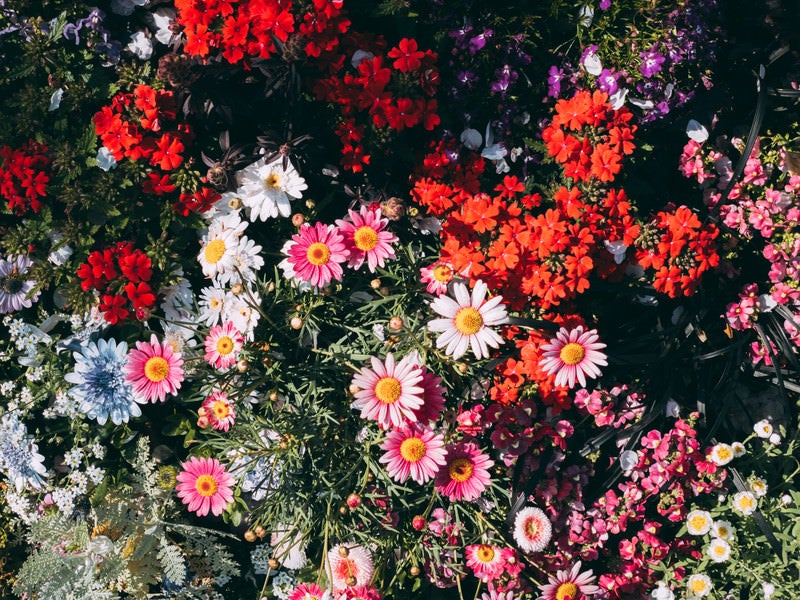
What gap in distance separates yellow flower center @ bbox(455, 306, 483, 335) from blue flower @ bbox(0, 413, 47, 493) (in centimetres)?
203

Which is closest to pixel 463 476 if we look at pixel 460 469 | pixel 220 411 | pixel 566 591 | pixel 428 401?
pixel 460 469

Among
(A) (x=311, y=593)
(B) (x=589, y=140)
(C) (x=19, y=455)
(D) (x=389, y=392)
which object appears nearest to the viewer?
(D) (x=389, y=392)

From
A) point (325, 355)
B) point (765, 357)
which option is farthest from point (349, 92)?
point (765, 357)

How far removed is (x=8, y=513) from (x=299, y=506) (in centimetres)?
172

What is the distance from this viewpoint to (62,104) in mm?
2809

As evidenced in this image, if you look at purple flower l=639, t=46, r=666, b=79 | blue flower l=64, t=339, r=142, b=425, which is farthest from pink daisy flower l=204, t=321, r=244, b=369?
purple flower l=639, t=46, r=666, b=79

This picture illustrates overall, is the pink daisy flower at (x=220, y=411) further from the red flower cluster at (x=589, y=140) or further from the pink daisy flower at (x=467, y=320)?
the red flower cluster at (x=589, y=140)

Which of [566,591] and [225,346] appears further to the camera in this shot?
[566,591]

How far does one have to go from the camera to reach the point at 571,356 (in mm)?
2371

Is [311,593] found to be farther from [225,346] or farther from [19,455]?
[19,455]

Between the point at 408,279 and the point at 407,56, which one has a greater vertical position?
the point at 407,56

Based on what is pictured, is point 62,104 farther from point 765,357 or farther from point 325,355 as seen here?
point 765,357

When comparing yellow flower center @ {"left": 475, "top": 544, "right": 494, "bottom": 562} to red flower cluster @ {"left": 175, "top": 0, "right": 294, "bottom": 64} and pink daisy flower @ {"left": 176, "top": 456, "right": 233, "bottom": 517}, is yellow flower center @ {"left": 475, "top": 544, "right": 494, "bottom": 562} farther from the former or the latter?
red flower cluster @ {"left": 175, "top": 0, "right": 294, "bottom": 64}

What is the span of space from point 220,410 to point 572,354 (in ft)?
4.26
